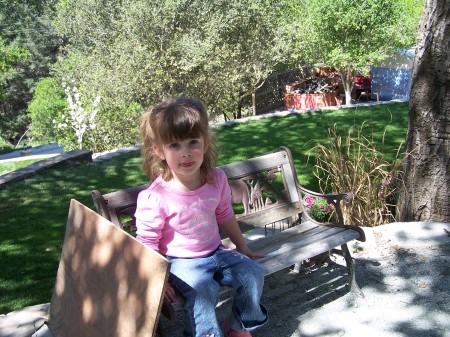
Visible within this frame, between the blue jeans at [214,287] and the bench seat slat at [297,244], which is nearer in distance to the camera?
the blue jeans at [214,287]

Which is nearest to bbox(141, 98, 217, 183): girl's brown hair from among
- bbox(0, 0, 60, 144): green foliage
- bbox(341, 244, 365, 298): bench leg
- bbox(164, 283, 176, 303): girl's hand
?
bbox(164, 283, 176, 303): girl's hand

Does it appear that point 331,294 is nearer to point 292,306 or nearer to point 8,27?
point 292,306

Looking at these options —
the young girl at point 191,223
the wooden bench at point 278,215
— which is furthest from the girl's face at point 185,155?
the wooden bench at point 278,215

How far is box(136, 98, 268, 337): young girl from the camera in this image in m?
2.59

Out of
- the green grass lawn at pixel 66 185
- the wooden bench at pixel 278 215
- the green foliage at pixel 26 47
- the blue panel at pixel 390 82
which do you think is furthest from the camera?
the green foliage at pixel 26 47

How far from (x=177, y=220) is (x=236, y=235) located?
1.73ft

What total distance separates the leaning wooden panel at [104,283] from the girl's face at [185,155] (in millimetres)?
440

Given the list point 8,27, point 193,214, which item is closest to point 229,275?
point 193,214

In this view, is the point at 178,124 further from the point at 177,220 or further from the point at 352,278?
the point at 352,278

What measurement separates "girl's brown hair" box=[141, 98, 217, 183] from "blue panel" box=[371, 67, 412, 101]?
55.8 ft

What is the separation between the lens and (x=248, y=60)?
15.8 meters

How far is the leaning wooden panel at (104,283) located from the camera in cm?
224

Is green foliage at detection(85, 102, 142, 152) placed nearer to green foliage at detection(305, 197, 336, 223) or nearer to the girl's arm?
green foliage at detection(305, 197, 336, 223)

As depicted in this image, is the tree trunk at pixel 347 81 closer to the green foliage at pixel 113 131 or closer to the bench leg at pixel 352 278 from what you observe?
the green foliage at pixel 113 131
